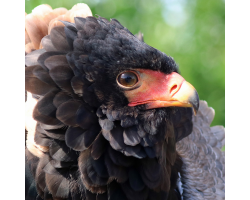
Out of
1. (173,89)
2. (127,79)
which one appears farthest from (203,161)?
(127,79)

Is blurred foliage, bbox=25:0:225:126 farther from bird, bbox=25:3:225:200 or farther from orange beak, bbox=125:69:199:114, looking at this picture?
orange beak, bbox=125:69:199:114

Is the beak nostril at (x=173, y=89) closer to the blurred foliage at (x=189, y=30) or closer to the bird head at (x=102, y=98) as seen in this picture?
the bird head at (x=102, y=98)

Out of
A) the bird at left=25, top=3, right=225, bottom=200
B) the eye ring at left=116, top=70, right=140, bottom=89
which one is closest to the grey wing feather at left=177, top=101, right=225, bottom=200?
the bird at left=25, top=3, right=225, bottom=200

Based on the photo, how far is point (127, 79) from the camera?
198 cm

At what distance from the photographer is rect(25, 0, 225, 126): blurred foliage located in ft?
12.3

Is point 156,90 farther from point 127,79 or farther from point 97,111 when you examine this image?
point 97,111

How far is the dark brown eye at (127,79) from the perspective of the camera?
1.97 m

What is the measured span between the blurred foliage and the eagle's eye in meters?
1.64

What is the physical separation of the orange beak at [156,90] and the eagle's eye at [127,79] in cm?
4

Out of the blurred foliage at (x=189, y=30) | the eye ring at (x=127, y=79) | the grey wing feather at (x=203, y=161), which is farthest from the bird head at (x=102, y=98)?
the blurred foliage at (x=189, y=30)

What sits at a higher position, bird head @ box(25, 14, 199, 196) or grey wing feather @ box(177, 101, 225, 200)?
bird head @ box(25, 14, 199, 196)

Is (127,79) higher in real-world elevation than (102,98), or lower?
higher

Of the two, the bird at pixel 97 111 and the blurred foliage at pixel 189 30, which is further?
the blurred foliage at pixel 189 30

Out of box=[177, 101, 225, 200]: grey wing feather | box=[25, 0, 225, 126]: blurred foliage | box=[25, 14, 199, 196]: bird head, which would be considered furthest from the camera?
box=[25, 0, 225, 126]: blurred foliage
